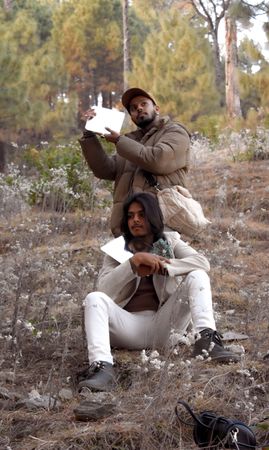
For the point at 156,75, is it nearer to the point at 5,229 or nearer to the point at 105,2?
the point at 105,2

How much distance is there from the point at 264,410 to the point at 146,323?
874 mm

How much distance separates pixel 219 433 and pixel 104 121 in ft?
6.81

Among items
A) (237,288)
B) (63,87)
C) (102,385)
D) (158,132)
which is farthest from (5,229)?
(63,87)

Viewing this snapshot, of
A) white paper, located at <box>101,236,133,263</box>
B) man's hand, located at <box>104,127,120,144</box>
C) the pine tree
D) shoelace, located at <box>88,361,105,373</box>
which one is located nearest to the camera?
shoelace, located at <box>88,361,105,373</box>

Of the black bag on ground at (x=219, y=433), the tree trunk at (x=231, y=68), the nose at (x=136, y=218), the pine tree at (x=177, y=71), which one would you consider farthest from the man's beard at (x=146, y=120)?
the pine tree at (x=177, y=71)

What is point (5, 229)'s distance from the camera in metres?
7.17

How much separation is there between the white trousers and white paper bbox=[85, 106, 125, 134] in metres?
1.01

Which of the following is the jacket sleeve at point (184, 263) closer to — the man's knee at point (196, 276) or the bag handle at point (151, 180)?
the man's knee at point (196, 276)

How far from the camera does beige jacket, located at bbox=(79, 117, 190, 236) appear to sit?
13.8 feet

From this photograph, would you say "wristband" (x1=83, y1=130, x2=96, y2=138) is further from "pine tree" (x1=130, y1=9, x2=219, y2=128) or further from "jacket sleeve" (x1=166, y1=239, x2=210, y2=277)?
"pine tree" (x1=130, y1=9, x2=219, y2=128)

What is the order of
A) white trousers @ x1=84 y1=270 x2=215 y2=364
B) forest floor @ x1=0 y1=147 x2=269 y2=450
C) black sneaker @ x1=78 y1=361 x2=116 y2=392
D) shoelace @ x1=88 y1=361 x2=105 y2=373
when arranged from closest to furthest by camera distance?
forest floor @ x1=0 y1=147 x2=269 y2=450 < black sneaker @ x1=78 y1=361 x2=116 y2=392 < shoelace @ x1=88 y1=361 x2=105 y2=373 < white trousers @ x1=84 y1=270 x2=215 y2=364

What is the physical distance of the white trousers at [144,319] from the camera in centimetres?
351

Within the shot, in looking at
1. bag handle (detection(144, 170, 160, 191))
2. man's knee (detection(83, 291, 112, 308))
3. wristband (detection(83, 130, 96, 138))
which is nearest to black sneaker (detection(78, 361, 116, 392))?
man's knee (detection(83, 291, 112, 308))

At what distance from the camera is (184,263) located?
3.77 metres
